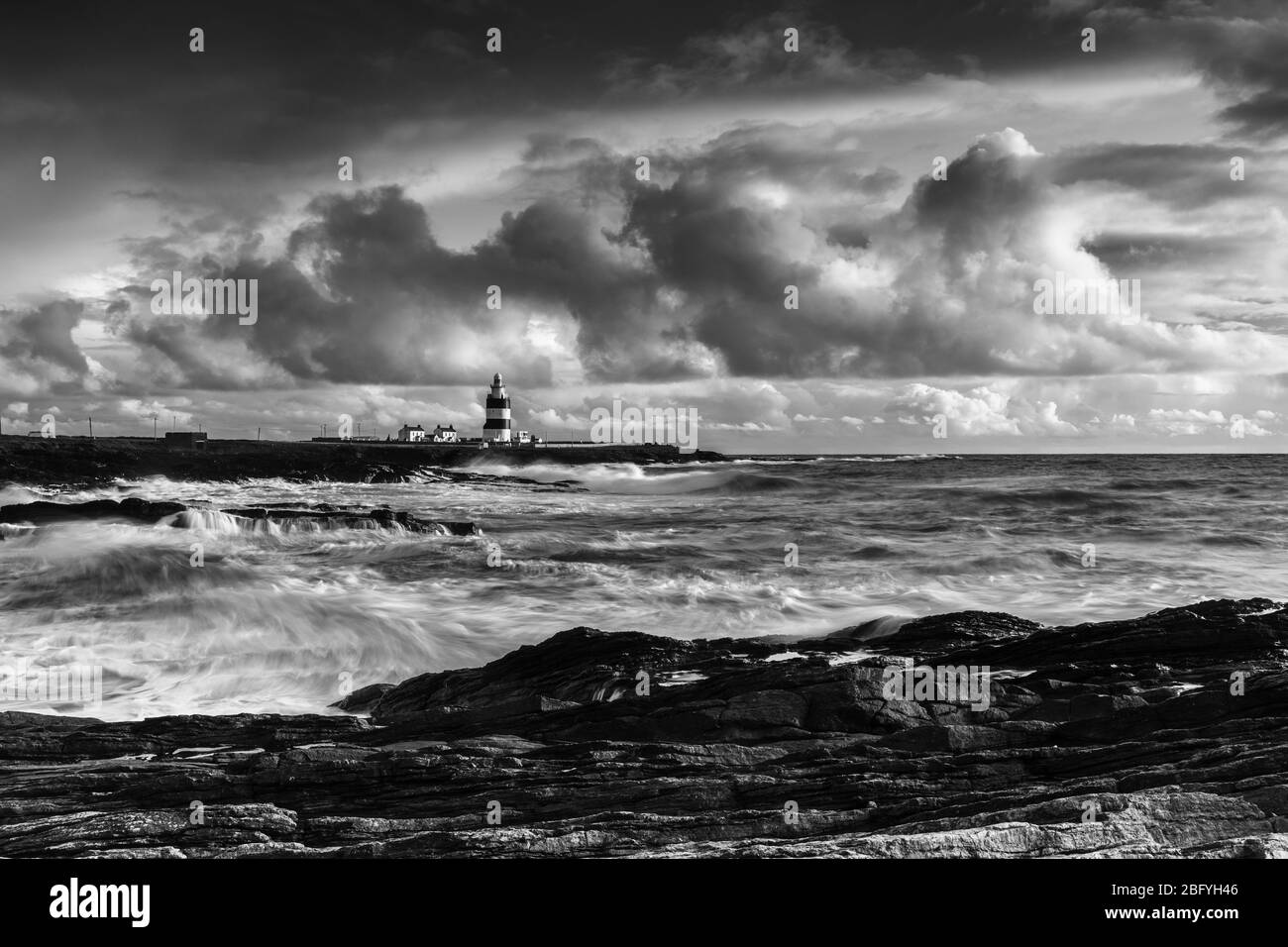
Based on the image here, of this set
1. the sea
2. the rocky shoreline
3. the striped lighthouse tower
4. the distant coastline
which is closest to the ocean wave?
the distant coastline

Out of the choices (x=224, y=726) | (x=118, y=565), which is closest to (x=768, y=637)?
(x=224, y=726)

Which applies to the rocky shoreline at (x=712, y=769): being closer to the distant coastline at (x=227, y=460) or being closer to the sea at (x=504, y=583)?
the sea at (x=504, y=583)

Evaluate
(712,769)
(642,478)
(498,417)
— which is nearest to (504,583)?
(712,769)

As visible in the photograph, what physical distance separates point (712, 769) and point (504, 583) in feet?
44.4

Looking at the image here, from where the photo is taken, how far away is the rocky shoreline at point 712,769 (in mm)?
5062

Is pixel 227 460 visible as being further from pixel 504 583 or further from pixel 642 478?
pixel 504 583

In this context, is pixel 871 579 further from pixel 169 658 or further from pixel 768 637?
pixel 169 658

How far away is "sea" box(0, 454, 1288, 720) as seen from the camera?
13.5 metres

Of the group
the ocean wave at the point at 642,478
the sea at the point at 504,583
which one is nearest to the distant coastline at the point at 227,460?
the ocean wave at the point at 642,478

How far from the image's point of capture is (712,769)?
6.51 meters

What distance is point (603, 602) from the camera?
58.3 ft
